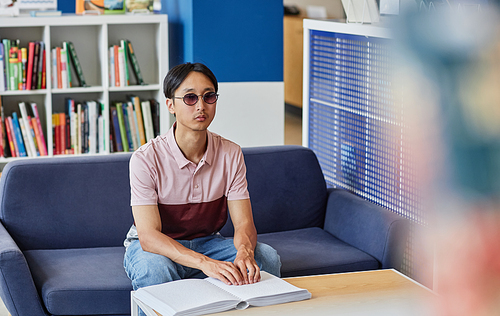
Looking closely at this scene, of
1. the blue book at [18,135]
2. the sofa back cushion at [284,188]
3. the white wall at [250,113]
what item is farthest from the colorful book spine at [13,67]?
the sofa back cushion at [284,188]

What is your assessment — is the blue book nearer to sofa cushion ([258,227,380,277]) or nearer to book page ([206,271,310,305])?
sofa cushion ([258,227,380,277])

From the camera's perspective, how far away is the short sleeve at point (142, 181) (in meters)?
2.05

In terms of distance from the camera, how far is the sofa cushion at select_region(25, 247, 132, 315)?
213 cm

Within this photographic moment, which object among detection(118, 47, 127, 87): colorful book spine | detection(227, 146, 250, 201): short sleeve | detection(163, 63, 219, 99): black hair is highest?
detection(118, 47, 127, 87): colorful book spine

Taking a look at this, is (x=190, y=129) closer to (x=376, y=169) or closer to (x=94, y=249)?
(x=94, y=249)

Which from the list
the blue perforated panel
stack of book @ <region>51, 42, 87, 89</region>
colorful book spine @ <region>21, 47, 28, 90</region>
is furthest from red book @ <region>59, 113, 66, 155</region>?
the blue perforated panel

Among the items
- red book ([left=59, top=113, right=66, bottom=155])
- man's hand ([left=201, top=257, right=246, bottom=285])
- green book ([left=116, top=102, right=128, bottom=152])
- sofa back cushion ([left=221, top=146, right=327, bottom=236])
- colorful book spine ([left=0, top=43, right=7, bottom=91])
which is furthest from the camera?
green book ([left=116, top=102, right=128, bottom=152])

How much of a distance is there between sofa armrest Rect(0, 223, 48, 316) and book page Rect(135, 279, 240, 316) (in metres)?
0.65

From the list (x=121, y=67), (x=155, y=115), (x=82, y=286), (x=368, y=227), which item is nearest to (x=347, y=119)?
(x=368, y=227)

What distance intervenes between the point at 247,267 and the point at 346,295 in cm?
32

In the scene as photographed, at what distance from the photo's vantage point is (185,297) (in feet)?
5.20

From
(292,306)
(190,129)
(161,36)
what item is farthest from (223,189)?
(161,36)

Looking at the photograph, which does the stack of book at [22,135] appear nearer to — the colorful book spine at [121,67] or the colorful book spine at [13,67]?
the colorful book spine at [13,67]

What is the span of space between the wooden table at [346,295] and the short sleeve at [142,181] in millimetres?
564
